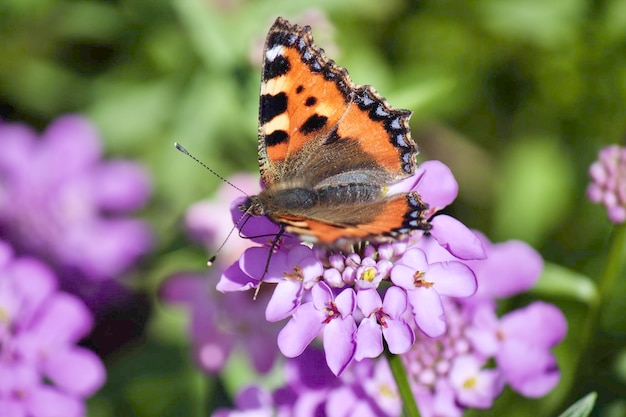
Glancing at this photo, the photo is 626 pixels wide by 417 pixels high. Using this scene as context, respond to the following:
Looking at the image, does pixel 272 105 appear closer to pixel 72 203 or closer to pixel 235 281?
pixel 235 281

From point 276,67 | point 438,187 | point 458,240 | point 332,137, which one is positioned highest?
point 276,67

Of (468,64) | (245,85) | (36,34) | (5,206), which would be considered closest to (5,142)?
(5,206)

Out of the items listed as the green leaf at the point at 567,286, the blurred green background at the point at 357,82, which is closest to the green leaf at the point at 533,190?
the blurred green background at the point at 357,82

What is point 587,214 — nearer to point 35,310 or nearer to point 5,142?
point 35,310

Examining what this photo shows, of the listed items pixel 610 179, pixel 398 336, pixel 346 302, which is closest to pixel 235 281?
pixel 346 302

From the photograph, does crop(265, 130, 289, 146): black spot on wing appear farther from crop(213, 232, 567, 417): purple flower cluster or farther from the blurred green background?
the blurred green background

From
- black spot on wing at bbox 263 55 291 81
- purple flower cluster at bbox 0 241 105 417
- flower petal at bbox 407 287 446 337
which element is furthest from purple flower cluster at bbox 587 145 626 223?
purple flower cluster at bbox 0 241 105 417

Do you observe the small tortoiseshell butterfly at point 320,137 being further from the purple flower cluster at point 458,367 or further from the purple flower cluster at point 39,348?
the purple flower cluster at point 39,348
